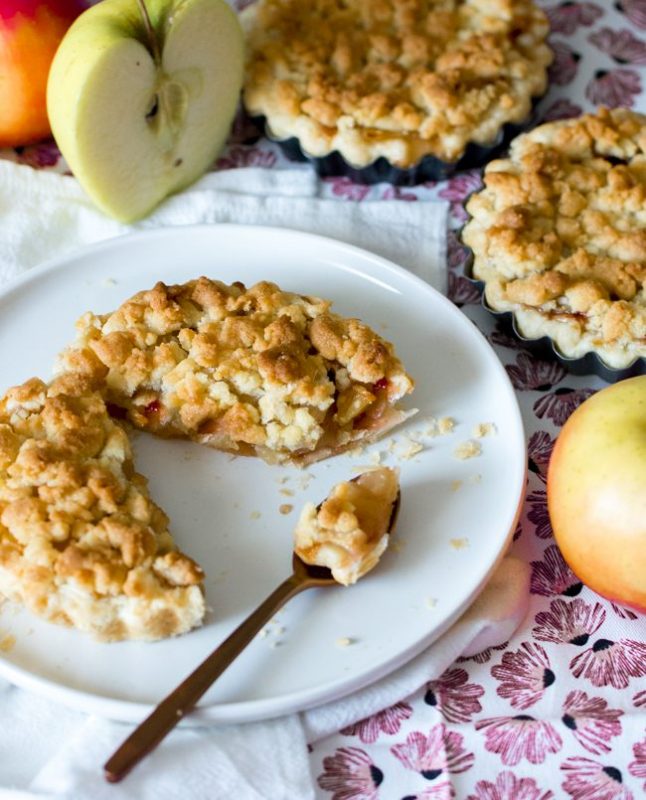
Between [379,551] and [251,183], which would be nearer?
[379,551]

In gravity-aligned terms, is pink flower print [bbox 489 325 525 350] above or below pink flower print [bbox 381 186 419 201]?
below

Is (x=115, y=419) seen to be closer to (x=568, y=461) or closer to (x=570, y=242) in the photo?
(x=568, y=461)

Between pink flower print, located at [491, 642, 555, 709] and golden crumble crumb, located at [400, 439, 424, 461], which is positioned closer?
pink flower print, located at [491, 642, 555, 709]

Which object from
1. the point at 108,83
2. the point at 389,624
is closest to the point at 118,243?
the point at 108,83

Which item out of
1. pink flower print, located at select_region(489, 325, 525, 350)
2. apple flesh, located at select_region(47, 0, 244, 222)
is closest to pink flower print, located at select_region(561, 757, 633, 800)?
pink flower print, located at select_region(489, 325, 525, 350)

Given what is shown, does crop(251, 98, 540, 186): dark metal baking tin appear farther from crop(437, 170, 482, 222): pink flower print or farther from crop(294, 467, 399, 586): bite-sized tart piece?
crop(294, 467, 399, 586): bite-sized tart piece

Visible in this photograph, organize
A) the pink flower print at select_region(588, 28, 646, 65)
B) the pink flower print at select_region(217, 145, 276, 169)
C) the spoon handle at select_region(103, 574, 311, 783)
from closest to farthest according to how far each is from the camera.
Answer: the spoon handle at select_region(103, 574, 311, 783)
the pink flower print at select_region(217, 145, 276, 169)
the pink flower print at select_region(588, 28, 646, 65)

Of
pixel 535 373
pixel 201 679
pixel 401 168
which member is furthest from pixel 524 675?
pixel 401 168

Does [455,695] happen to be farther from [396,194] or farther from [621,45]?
[621,45]
